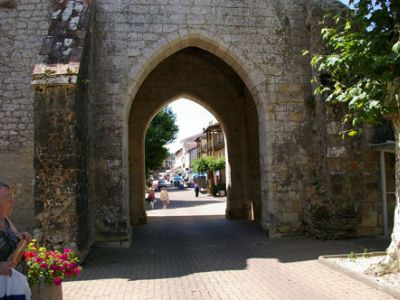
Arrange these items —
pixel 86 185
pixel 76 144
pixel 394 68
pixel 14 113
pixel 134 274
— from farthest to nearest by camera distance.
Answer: pixel 14 113, pixel 86 185, pixel 76 144, pixel 134 274, pixel 394 68

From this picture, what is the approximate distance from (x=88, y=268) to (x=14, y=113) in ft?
13.0

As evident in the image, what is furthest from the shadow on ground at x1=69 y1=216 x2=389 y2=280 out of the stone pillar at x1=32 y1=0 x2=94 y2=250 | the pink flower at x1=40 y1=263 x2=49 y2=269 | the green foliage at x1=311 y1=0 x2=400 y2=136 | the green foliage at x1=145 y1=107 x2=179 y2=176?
the green foliage at x1=145 y1=107 x2=179 y2=176

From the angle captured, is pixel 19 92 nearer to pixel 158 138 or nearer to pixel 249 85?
pixel 249 85

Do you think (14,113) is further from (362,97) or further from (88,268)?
(362,97)

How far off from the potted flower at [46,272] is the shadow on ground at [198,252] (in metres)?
2.20

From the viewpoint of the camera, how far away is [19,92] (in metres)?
8.78

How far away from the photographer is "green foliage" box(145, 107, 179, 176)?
2695 cm

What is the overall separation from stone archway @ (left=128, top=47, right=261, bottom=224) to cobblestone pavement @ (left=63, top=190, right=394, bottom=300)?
145 inches

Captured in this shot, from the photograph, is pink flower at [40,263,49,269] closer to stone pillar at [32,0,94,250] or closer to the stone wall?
stone pillar at [32,0,94,250]

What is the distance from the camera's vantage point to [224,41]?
9141 millimetres

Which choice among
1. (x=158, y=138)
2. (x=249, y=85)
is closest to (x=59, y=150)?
(x=249, y=85)

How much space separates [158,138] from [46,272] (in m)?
23.3

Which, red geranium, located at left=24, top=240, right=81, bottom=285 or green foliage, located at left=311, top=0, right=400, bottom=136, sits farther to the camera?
green foliage, located at left=311, top=0, right=400, bottom=136

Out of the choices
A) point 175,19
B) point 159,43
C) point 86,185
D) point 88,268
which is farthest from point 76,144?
point 175,19
